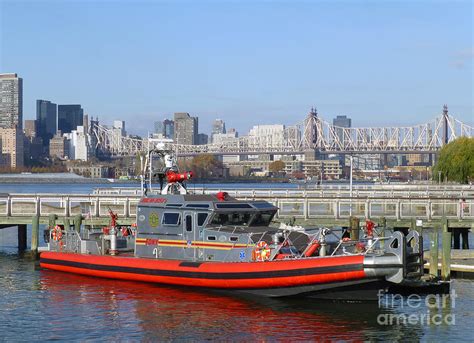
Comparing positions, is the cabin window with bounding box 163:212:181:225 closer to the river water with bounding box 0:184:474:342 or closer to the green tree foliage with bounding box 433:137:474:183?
the river water with bounding box 0:184:474:342

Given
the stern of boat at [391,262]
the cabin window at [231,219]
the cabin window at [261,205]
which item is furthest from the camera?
the cabin window at [261,205]

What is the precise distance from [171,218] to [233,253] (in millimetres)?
2823

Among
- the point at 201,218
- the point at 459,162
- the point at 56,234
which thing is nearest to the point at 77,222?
the point at 56,234

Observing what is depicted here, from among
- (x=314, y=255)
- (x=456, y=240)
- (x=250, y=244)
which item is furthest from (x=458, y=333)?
(x=456, y=240)

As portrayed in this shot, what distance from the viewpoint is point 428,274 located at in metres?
32.1

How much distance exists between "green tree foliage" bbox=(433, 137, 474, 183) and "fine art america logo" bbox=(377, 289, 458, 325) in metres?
66.4

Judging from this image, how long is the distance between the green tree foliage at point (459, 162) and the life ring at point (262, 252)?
68754 millimetres

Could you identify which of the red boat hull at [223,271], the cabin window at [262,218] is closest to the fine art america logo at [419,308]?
the red boat hull at [223,271]

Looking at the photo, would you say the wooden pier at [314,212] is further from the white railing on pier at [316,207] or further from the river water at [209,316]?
the river water at [209,316]

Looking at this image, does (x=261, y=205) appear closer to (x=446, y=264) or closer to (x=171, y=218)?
(x=171, y=218)

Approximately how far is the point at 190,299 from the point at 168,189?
16.3 feet

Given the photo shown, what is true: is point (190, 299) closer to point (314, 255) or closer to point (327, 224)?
point (314, 255)

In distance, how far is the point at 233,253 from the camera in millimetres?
30281

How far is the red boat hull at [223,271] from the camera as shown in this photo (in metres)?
27.7
